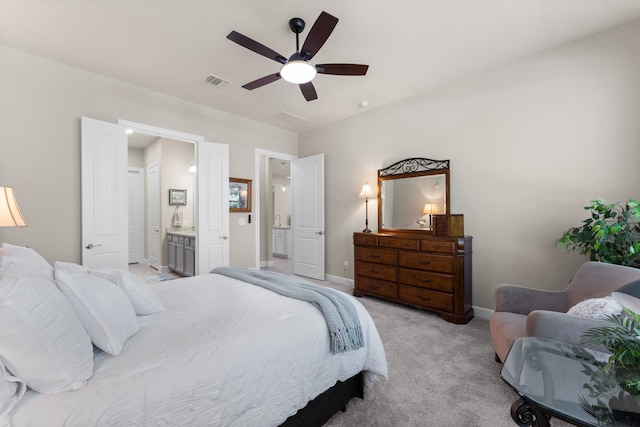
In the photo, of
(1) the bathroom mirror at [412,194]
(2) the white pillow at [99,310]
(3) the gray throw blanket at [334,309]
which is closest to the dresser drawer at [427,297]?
(1) the bathroom mirror at [412,194]

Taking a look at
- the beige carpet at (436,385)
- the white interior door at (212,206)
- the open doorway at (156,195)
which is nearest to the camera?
the beige carpet at (436,385)

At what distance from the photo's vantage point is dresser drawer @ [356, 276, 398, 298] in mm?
3530

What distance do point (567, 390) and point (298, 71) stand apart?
249 centimetres

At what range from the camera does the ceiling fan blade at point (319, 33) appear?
181 cm

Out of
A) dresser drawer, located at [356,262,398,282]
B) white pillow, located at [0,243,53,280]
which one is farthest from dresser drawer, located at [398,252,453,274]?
white pillow, located at [0,243,53,280]

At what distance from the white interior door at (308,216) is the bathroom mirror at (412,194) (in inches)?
47.0

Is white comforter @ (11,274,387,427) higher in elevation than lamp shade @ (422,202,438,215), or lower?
lower

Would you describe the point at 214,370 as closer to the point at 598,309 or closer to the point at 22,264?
the point at 22,264

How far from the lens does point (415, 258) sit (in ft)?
10.8

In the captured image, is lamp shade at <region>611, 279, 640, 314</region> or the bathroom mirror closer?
lamp shade at <region>611, 279, 640, 314</region>

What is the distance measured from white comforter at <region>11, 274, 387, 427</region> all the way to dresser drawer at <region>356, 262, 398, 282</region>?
187 centimetres

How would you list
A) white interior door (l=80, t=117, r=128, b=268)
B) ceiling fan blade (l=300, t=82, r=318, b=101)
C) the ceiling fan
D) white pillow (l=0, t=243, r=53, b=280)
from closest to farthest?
white pillow (l=0, t=243, r=53, b=280), the ceiling fan, ceiling fan blade (l=300, t=82, r=318, b=101), white interior door (l=80, t=117, r=128, b=268)

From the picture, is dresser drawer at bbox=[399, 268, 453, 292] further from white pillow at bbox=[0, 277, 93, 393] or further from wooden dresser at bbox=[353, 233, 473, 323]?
white pillow at bbox=[0, 277, 93, 393]

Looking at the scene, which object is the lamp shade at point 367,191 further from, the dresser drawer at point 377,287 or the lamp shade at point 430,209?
the dresser drawer at point 377,287
